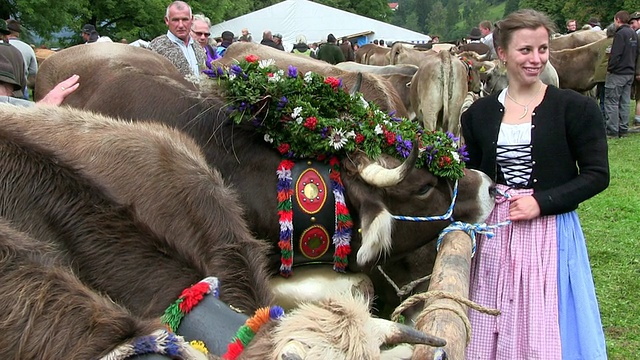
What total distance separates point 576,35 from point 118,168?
18.7 metres

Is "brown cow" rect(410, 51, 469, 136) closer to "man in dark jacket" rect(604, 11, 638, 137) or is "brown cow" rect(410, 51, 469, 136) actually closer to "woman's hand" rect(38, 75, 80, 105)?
"man in dark jacket" rect(604, 11, 638, 137)

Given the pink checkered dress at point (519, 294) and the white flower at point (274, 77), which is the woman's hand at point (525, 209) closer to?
the pink checkered dress at point (519, 294)

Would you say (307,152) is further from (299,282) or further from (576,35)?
(576,35)

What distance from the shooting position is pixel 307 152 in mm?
3621

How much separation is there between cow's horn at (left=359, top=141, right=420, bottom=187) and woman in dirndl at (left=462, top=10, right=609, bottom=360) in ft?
1.87

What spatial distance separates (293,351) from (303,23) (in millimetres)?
39481

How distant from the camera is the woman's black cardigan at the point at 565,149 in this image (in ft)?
10.7

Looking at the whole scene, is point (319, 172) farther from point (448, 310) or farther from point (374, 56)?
point (374, 56)

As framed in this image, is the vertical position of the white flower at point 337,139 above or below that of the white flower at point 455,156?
above

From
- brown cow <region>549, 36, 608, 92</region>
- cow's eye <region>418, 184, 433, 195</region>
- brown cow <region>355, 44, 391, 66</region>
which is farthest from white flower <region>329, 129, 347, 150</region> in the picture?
brown cow <region>355, 44, 391, 66</region>

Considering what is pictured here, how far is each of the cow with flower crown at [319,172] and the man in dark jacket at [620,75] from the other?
447 inches

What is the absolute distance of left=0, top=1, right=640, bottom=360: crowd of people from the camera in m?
3.21

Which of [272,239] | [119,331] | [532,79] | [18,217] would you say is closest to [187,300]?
[119,331]

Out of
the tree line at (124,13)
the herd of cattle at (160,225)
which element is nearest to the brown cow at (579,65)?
the herd of cattle at (160,225)
